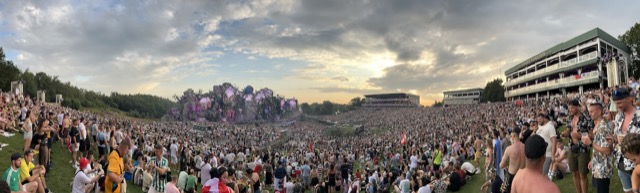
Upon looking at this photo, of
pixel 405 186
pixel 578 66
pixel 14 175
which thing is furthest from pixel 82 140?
pixel 578 66

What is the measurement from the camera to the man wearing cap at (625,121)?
15.7 ft

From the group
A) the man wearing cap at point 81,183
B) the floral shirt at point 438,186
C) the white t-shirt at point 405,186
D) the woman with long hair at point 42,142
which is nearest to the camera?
the man wearing cap at point 81,183

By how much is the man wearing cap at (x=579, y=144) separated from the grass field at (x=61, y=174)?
235 cm

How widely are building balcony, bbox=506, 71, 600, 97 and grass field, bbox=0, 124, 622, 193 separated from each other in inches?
1761

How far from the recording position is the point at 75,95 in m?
84.2

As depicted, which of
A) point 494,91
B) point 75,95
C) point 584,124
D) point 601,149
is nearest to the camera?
point 601,149

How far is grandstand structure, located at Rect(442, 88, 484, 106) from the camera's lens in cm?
10343

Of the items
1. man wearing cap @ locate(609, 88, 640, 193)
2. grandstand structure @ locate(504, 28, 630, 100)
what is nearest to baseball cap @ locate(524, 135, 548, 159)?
man wearing cap @ locate(609, 88, 640, 193)

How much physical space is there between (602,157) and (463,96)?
10913cm

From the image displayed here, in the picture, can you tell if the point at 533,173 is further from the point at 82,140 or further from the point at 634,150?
the point at 82,140

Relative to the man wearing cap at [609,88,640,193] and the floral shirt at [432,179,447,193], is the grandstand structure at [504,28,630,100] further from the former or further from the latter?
the man wearing cap at [609,88,640,193]

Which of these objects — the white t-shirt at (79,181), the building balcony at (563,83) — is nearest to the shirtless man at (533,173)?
the white t-shirt at (79,181)

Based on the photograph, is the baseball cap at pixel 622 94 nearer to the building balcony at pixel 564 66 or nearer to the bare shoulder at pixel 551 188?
the bare shoulder at pixel 551 188

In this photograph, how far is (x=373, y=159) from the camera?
89.7 ft
